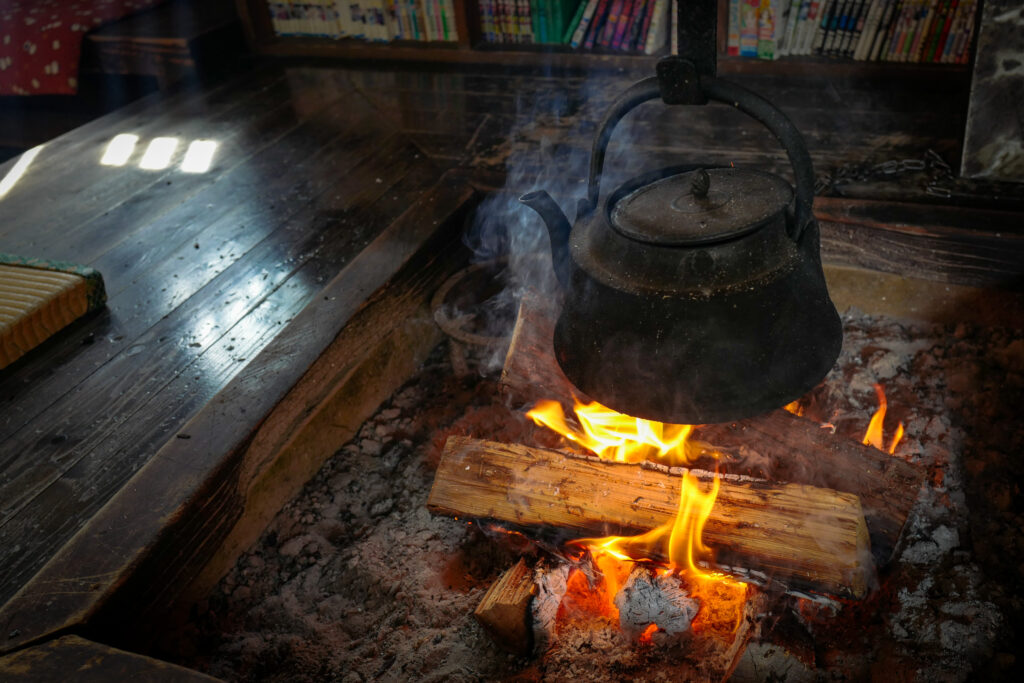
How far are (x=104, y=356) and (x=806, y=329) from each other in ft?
6.41

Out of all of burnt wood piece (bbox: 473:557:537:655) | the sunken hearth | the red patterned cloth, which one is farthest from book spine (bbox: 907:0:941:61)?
the red patterned cloth

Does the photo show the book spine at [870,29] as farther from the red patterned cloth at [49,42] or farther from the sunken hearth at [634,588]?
the red patterned cloth at [49,42]

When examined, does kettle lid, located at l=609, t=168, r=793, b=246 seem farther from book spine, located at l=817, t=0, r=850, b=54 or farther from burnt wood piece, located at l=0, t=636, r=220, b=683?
book spine, located at l=817, t=0, r=850, b=54

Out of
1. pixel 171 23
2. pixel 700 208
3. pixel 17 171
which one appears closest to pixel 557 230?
pixel 700 208

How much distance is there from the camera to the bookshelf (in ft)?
11.2

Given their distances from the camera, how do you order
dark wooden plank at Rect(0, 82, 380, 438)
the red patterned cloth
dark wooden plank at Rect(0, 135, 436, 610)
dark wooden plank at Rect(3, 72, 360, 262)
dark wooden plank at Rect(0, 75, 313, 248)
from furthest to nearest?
the red patterned cloth < dark wooden plank at Rect(0, 75, 313, 248) < dark wooden plank at Rect(3, 72, 360, 262) < dark wooden plank at Rect(0, 82, 380, 438) < dark wooden plank at Rect(0, 135, 436, 610)

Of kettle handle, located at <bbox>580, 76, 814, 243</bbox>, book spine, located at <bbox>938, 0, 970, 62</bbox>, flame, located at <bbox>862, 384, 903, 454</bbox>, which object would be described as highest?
kettle handle, located at <bbox>580, 76, 814, 243</bbox>

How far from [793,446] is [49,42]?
4.90m

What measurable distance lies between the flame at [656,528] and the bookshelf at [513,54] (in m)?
2.45

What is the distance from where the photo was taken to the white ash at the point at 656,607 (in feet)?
5.23

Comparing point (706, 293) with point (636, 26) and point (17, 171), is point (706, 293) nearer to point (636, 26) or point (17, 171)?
point (636, 26)

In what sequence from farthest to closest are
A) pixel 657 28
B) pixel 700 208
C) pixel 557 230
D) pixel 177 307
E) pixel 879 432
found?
pixel 657 28 < pixel 177 307 < pixel 879 432 < pixel 557 230 < pixel 700 208

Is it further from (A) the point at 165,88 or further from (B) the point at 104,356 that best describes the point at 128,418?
(A) the point at 165,88

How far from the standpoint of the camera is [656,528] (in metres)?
1.56
